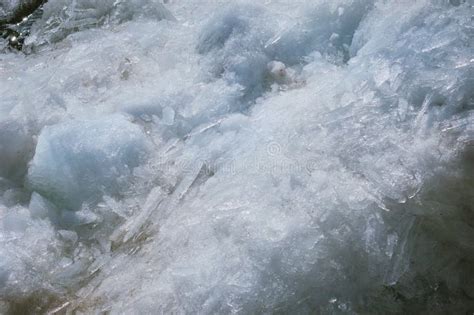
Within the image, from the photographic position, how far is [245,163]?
2.85 m

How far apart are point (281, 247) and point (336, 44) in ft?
5.19

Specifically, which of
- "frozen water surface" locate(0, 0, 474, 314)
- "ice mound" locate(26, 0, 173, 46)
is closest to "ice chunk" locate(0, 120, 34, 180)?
"frozen water surface" locate(0, 0, 474, 314)

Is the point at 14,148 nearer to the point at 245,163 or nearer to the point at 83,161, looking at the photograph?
the point at 83,161

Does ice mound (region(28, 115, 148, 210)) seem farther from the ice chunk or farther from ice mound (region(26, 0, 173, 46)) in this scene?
ice mound (region(26, 0, 173, 46))

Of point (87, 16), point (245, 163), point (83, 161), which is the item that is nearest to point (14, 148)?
point (83, 161)

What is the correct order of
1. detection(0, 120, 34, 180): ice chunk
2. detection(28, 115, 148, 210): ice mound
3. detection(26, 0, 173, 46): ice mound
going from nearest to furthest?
detection(28, 115, 148, 210): ice mound
detection(0, 120, 34, 180): ice chunk
detection(26, 0, 173, 46): ice mound

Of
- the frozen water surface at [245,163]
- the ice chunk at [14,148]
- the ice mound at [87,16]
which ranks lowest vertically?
the frozen water surface at [245,163]

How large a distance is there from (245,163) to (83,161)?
94cm

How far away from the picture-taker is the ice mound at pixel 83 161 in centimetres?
288

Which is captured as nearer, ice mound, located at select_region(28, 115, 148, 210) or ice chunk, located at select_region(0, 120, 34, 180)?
ice mound, located at select_region(28, 115, 148, 210)

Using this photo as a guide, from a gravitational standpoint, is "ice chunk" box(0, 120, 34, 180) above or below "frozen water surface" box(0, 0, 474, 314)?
above

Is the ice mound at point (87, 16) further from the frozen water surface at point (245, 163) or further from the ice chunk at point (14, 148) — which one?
the ice chunk at point (14, 148)

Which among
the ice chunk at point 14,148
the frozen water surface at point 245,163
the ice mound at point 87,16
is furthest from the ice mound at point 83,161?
the ice mound at point 87,16

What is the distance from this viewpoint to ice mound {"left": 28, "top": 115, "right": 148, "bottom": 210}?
2877 mm
